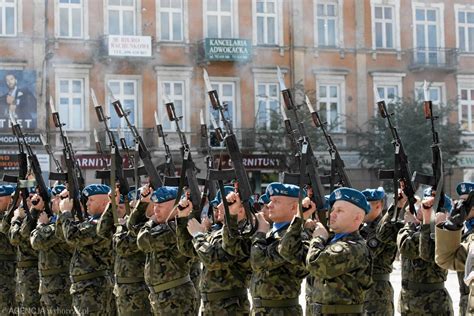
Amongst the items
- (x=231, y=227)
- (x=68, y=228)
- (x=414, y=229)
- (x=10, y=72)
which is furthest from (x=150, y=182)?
(x=10, y=72)

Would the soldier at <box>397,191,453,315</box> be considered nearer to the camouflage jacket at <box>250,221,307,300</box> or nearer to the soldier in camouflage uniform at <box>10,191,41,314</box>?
the camouflage jacket at <box>250,221,307,300</box>

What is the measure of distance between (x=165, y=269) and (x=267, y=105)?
18.8 metres

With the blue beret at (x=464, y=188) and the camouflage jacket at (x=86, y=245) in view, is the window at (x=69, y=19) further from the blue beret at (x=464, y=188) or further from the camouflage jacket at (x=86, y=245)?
the blue beret at (x=464, y=188)

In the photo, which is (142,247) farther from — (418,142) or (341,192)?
(418,142)

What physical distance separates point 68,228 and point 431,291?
11.0ft

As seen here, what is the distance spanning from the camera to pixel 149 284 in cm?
792

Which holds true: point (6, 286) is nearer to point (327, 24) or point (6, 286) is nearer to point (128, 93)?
point (128, 93)

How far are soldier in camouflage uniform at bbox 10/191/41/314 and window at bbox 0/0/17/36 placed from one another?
14784mm

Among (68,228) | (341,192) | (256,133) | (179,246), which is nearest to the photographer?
(341,192)

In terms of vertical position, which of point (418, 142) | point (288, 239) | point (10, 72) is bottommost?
point (288, 239)

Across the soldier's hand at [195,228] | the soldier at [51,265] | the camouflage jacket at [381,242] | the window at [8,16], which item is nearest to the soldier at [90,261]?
the soldier at [51,265]

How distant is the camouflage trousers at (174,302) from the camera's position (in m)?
7.80

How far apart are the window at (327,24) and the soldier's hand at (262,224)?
19.9 m

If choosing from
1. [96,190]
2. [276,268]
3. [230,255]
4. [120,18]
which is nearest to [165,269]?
[230,255]
